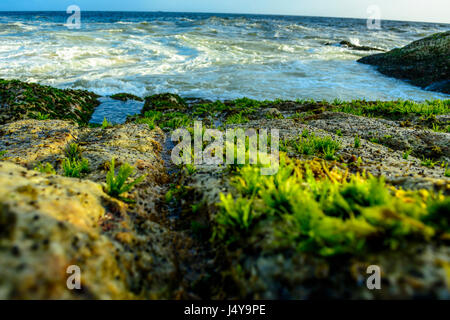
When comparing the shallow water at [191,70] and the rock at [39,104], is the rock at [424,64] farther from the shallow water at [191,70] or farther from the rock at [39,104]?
the rock at [39,104]

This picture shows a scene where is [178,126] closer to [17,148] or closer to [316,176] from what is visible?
[17,148]

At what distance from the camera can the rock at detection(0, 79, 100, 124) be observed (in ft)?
32.1

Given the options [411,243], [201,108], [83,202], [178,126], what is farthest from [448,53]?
[83,202]

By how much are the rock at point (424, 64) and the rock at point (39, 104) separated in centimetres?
2358

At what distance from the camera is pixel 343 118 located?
9.16 metres

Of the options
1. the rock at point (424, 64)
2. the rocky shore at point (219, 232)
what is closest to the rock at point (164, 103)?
the rocky shore at point (219, 232)

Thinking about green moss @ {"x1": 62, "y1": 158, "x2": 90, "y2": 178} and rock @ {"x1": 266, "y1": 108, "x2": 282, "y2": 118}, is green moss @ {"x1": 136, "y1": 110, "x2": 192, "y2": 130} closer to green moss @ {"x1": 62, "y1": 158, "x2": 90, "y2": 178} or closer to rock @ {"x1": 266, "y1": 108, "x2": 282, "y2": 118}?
rock @ {"x1": 266, "y1": 108, "x2": 282, "y2": 118}

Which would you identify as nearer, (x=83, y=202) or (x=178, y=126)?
(x=83, y=202)

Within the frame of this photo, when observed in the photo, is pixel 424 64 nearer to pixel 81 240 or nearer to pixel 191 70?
pixel 191 70

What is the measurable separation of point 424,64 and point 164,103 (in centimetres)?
2199

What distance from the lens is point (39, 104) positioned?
10.6 meters

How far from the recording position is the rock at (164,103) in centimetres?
1323

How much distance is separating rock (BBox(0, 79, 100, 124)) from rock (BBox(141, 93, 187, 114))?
9.46 feet
